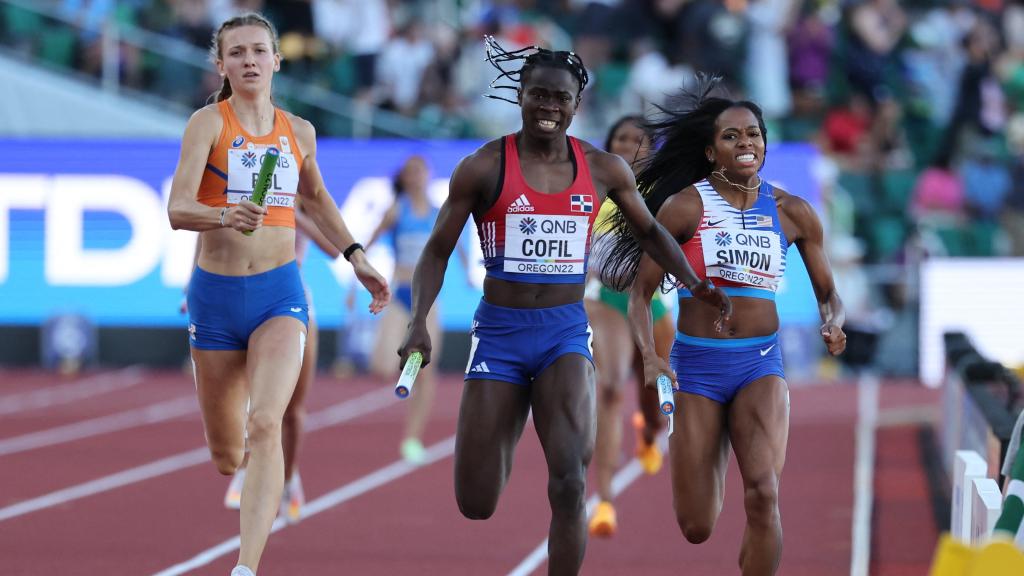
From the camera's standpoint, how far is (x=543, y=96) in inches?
266

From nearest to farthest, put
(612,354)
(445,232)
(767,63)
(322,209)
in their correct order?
(445,232) → (322,209) → (612,354) → (767,63)

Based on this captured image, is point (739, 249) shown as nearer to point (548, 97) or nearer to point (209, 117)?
point (548, 97)

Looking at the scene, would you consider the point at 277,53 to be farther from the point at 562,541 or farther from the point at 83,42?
the point at 83,42

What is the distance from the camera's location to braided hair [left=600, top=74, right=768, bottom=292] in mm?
7699

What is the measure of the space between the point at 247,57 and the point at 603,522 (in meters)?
3.48

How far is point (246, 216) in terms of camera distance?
22.1ft

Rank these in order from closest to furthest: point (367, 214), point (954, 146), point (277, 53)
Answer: point (277, 53), point (367, 214), point (954, 146)

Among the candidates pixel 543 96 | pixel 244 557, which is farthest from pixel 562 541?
pixel 543 96

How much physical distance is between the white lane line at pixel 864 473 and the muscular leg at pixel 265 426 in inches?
120

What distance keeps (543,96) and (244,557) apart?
2200mm

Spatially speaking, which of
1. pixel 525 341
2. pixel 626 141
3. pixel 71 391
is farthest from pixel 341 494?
pixel 71 391

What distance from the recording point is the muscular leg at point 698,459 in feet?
23.4

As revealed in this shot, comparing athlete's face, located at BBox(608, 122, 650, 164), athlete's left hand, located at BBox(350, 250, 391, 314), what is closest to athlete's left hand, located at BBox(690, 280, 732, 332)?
A: athlete's left hand, located at BBox(350, 250, 391, 314)

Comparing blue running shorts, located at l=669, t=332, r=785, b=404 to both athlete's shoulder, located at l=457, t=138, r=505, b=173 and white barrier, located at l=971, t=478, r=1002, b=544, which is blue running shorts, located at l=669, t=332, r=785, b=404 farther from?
athlete's shoulder, located at l=457, t=138, r=505, b=173
